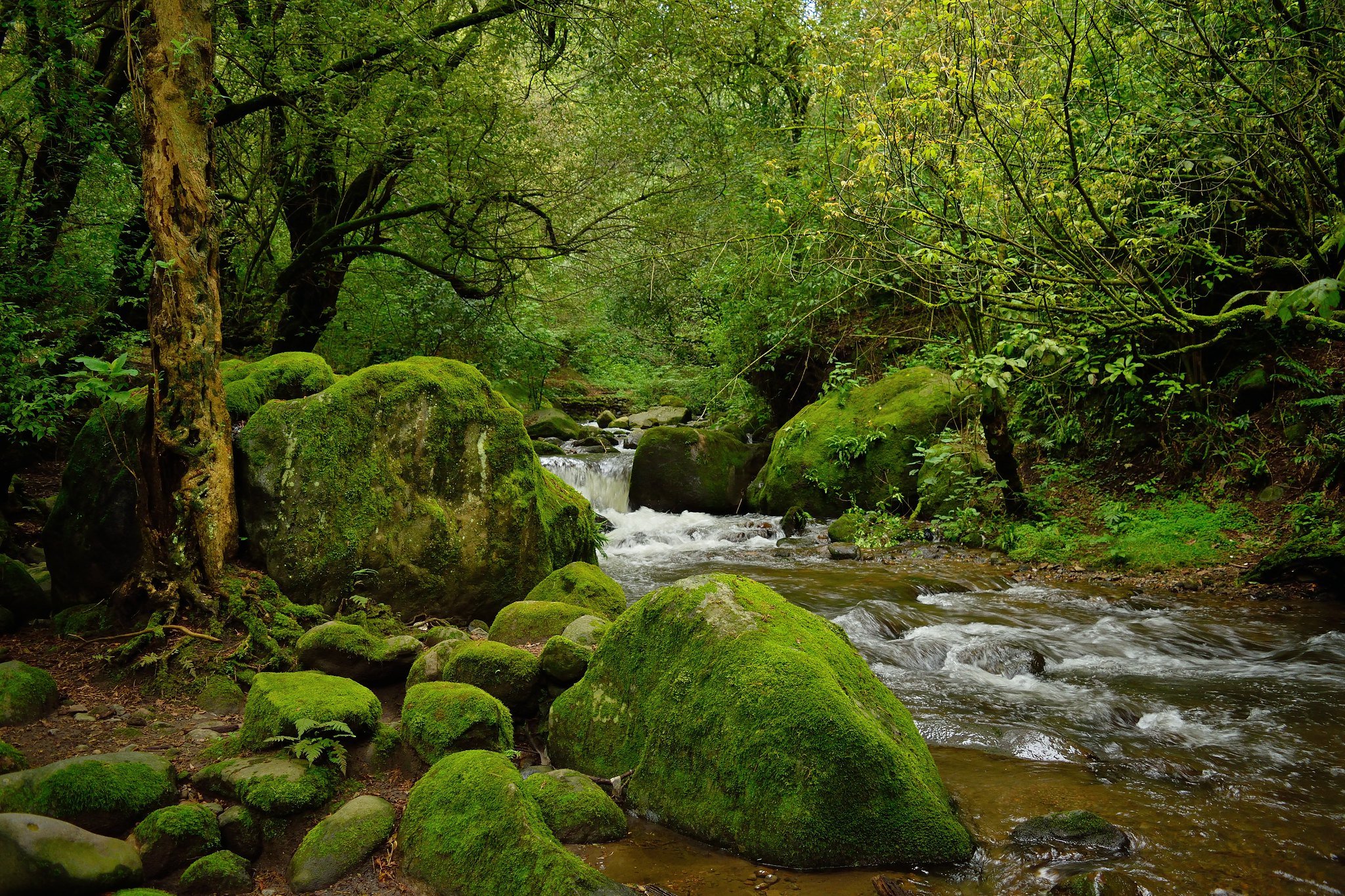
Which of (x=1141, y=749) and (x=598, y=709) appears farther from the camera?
(x=1141, y=749)

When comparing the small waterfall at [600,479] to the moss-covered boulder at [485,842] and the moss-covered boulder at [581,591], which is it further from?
the moss-covered boulder at [485,842]

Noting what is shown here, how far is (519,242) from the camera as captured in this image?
9.65 metres

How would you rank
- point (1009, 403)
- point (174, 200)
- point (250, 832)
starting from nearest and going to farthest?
point (250, 832) → point (174, 200) → point (1009, 403)

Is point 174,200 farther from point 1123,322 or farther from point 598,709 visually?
point 1123,322

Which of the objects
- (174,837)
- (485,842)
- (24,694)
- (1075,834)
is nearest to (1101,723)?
(1075,834)

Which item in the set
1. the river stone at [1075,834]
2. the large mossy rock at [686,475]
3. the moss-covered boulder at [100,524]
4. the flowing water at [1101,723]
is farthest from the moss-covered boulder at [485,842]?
the large mossy rock at [686,475]

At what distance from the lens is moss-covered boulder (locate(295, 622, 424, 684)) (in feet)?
15.9

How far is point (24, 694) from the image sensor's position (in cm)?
426

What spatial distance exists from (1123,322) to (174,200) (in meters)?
7.68

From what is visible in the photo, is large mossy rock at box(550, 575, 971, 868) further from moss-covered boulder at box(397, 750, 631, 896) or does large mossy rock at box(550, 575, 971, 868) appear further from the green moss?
moss-covered boulder at box(397, 750, 631, 896)

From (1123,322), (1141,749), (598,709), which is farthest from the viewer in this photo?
(1123,322)

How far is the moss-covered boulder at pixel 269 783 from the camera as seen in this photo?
3467 millimetres

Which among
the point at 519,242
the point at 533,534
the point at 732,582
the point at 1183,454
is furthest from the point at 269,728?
Result: the point at 1183,454

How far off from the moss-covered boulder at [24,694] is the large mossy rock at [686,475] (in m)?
10.2
